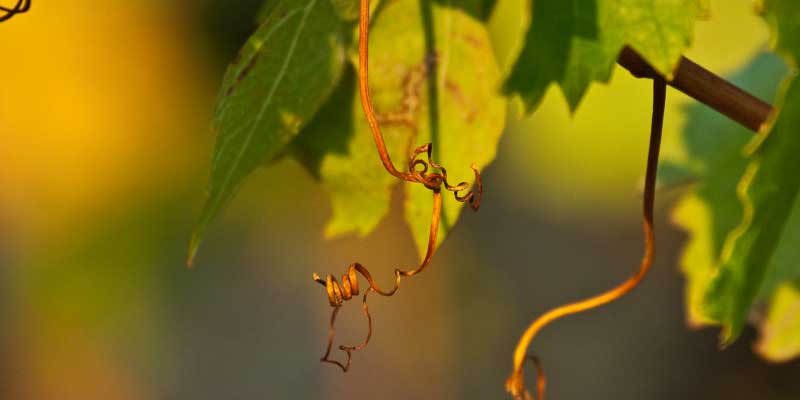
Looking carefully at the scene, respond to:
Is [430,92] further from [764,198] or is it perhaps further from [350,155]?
[764,198]

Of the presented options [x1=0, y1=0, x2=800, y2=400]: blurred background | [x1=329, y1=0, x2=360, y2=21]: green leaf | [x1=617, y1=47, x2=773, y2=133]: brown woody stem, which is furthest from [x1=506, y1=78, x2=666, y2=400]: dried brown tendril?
[x1=0, y1=0, x2=800, y2=400]: blurred background

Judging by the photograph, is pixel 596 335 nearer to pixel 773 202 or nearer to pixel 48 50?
pixel 48 50

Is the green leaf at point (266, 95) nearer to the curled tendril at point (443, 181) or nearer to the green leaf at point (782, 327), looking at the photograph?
the curled tendril at point (443, 181)

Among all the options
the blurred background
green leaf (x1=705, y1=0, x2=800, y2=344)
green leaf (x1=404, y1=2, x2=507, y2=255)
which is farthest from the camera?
the blurred background

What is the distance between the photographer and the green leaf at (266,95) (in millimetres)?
390

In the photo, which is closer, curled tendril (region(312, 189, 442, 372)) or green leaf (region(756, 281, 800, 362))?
curled tendril (region(312, 189, 442, 372))

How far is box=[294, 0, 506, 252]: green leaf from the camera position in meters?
0.45

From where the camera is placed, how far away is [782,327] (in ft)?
2.17

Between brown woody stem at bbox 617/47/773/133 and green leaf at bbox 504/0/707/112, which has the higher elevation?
green leaf at bbox 504/0/707/112

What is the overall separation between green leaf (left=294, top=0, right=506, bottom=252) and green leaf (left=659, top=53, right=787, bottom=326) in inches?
9.2

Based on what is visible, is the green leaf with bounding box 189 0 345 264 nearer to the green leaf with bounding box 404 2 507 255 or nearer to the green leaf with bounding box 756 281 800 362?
the green leaf with bounding box 404 2 507 255

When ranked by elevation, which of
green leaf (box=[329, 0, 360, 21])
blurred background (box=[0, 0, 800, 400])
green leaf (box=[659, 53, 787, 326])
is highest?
green leaf (box=[329, 0, 360, 21])

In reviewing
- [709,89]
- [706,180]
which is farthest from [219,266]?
[709,89]

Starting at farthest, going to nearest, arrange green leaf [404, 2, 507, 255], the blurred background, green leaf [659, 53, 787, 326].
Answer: the blurred background, green leaf [659, 53, 787, 326], green leaf [404, 2, 507, 255]
